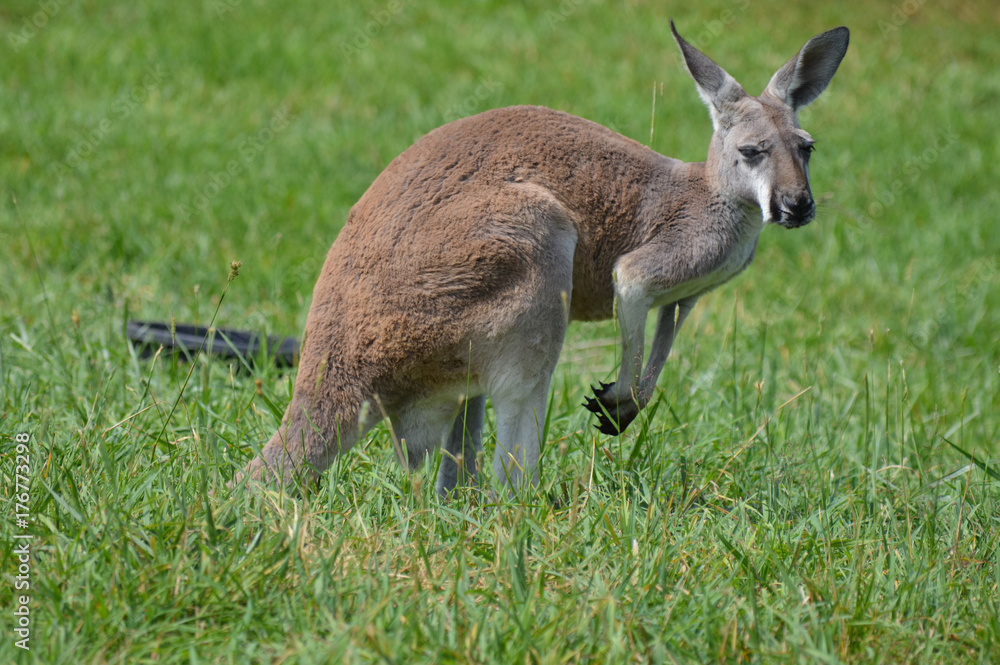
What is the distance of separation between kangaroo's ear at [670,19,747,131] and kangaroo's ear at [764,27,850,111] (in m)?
0.16

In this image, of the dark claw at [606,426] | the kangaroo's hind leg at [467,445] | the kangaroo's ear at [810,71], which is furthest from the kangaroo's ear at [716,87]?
the kangaroo's hind leg at [467,445]

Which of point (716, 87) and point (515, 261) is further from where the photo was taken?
point (716, 87)

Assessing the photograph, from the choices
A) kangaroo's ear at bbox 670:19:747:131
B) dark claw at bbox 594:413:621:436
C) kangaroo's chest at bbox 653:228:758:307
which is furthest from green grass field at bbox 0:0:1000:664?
kangaroo's ear at bbox 670:19:747:131

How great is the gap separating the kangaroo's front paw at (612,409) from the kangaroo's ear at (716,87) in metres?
1.05

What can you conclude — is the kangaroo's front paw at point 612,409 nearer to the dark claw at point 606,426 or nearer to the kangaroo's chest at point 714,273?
the dark claw at point 606,426

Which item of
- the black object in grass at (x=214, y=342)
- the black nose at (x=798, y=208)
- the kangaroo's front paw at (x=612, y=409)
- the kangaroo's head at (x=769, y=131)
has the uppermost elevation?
the kangaroo's head at (x=769, y=131)

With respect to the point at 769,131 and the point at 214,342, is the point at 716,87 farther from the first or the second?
the point at 214,342

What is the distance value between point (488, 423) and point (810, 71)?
6.06ft

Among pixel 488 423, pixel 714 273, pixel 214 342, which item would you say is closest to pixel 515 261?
pixel 714 273

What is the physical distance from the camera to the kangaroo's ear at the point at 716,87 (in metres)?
3.23

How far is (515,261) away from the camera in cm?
292

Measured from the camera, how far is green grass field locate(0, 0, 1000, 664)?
7.41ft

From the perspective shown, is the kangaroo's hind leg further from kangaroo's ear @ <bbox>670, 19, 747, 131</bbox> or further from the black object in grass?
kangaroo's ear @ <bbox>670, 19, 747, 131</bbox>

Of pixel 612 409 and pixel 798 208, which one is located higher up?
pixel 798 208
